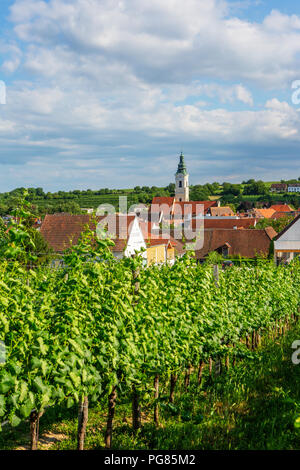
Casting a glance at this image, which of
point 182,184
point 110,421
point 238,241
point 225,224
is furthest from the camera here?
point 182,184

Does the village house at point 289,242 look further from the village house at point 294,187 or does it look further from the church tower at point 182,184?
the village house at point 294,187

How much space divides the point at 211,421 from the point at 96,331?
1.90 meters

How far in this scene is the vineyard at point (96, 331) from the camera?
10.1 ft

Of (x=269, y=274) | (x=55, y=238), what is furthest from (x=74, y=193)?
(x=269, y=274)

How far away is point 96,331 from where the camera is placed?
3.78 m

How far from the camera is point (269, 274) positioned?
8891 millimetres

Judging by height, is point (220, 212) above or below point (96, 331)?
above

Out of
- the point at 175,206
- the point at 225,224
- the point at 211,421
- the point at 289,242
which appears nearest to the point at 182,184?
the point at 175,206

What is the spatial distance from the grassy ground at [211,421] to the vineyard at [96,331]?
0.20 meters

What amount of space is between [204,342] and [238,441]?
156 centimetres

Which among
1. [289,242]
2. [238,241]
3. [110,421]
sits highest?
[289,242]

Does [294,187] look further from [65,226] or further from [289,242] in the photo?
[65,226]

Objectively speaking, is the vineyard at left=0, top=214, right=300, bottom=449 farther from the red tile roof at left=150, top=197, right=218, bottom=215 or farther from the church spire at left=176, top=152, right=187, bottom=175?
the church spire at left=176, top=152, right=187, bottom=175

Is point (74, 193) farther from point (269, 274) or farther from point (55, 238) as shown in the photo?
point (269, 274)
